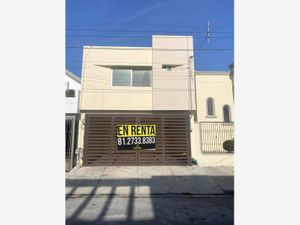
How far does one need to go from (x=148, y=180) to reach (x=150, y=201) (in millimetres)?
2546

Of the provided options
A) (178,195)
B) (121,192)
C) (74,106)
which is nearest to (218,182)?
(178,195)

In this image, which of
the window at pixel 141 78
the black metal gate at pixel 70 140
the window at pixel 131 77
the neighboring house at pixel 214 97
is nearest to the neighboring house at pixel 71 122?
the black metal gate at pixel 70 140

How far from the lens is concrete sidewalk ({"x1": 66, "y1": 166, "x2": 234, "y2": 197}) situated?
322 inches

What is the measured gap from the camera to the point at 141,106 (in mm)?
13281

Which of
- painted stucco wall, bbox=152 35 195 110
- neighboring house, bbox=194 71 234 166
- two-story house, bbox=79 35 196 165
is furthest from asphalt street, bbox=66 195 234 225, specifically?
neighboring house, bbox=194 71 234 166

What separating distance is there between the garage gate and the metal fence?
2.81ft

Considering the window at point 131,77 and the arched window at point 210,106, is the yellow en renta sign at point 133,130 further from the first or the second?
the arched window at point 210,106

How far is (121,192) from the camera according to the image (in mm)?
7961

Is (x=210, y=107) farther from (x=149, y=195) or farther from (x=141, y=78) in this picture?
(x=149, y=195)

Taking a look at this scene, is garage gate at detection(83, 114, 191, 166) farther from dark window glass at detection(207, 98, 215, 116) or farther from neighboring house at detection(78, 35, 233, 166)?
dark window glass at detection(207, 98, 215, 116)
